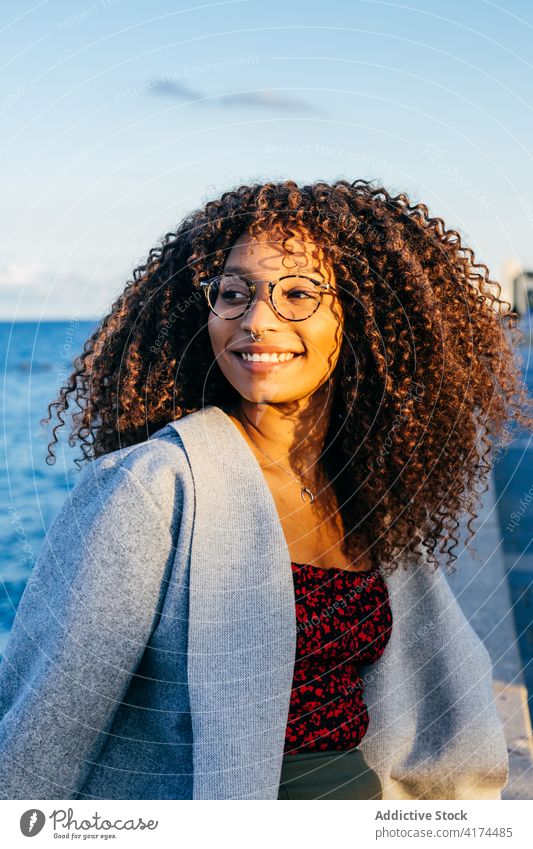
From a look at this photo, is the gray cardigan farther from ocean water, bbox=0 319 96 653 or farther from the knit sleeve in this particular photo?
ocean water, bbox=0 319 96 653

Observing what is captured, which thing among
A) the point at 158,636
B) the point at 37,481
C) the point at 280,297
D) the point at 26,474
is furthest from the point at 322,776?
the point at 26,474

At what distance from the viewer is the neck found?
2.11m

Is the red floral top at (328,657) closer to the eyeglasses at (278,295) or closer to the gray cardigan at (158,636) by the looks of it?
the gray cardigan at (158,636)

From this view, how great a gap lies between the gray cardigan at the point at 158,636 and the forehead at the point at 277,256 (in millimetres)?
292

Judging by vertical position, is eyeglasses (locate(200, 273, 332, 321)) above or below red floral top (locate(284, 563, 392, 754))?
above

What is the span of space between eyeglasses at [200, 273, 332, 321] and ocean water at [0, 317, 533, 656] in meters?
0.31

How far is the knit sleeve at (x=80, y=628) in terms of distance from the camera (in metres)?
1.70

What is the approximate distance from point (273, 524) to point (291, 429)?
0.31 metres

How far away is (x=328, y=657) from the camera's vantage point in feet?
6.44

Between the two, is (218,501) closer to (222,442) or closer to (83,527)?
(222,442)

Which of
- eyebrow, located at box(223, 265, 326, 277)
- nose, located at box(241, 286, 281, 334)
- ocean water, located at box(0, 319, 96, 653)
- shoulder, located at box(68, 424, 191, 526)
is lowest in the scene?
ocean water, located at box(0, 319, 96, 653)

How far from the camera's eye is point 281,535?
1896mm

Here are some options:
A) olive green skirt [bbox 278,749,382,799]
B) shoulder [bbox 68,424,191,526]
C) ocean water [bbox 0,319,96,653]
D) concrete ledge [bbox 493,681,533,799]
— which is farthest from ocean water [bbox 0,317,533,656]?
olive green skirt [bbox 278,749,382,799]
